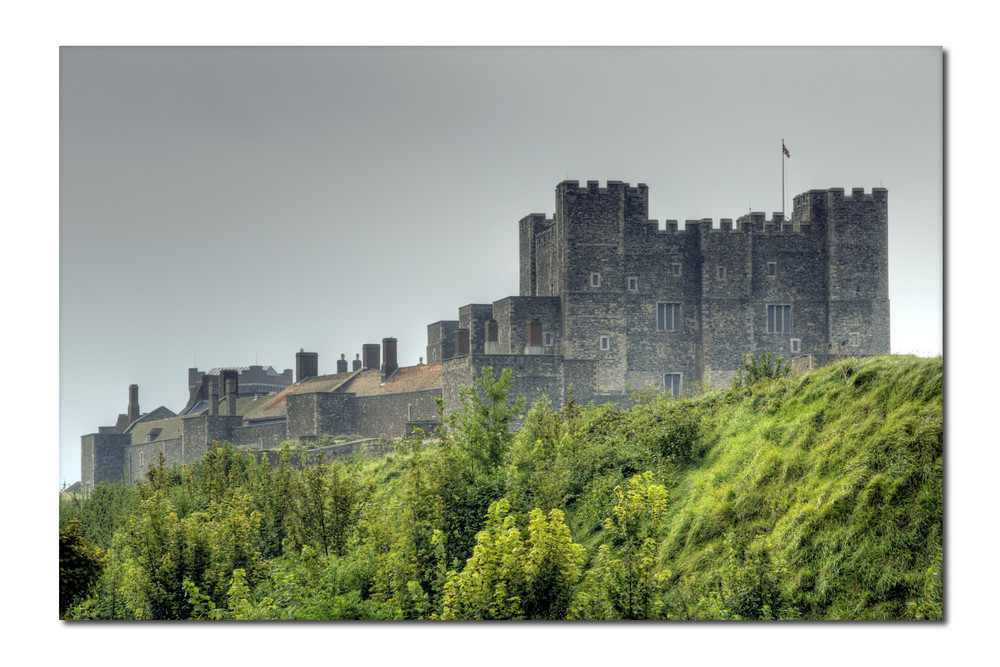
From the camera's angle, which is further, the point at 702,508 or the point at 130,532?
the point at 130,532

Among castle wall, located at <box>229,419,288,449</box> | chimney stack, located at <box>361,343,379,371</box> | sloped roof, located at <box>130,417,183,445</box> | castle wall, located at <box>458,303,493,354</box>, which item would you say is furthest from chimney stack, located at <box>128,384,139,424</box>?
castle wall, located at <box>458,303,493,354</box>

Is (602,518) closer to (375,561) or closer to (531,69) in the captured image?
(375,561)

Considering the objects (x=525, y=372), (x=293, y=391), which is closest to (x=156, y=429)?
(x=293, y=391)

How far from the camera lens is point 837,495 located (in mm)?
12453

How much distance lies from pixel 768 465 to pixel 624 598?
3.25 m

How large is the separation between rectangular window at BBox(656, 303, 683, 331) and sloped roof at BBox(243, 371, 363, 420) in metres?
14.6

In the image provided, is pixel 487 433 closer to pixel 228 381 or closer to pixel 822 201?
pixel 822 201

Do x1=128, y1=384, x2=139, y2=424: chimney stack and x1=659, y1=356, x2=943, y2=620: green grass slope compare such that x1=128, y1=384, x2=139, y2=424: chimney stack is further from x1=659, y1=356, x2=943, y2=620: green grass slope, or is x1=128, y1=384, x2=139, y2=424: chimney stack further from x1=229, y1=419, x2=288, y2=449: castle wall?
x1=659, y1=356, x2=943, y2=620: green grass slope

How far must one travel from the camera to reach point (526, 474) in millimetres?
15367

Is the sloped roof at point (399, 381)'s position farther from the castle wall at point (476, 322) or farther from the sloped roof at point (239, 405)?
the sloped roof at point (239, 405)

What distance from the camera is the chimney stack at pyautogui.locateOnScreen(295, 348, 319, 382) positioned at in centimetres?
5653

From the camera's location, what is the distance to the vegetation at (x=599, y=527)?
11.5m

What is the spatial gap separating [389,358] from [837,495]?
36.1 m

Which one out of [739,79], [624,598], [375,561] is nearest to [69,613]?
[375,561]
